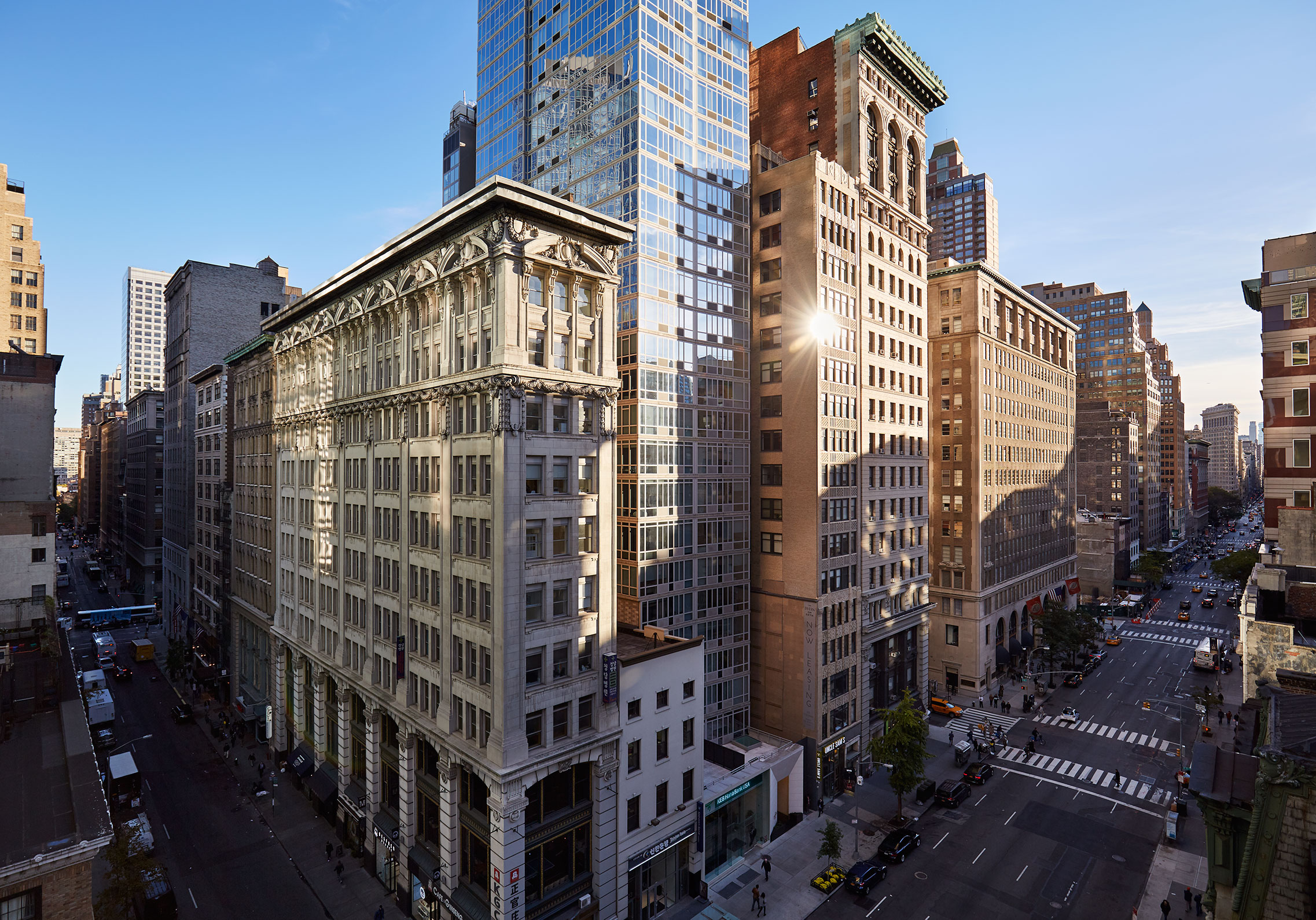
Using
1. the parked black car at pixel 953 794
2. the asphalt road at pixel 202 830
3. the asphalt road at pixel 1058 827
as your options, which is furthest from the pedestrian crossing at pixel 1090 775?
the asphalt road at pixel 202 830

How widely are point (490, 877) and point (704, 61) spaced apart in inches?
2431

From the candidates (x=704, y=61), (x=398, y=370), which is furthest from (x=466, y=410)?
(x=704, y=61)

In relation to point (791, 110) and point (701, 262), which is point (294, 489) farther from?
point (791, 110)

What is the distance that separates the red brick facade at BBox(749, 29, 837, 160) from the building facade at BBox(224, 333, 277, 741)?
57568mm

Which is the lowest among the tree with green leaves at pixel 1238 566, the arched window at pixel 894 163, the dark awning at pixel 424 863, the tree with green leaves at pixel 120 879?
the dark awning at pixel 424 863

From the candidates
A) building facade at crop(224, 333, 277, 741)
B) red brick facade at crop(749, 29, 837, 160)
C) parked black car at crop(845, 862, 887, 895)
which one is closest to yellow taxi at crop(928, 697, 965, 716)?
parked black car at crop(845, 862, 887, 895)

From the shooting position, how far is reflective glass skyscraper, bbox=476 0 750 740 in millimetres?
49094

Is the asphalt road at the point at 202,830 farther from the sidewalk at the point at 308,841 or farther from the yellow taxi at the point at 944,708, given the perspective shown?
the yellow taxi at the point at 944,708

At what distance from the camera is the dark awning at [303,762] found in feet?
172

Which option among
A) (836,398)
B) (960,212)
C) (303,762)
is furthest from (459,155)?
(960,212)

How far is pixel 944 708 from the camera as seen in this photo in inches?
2776

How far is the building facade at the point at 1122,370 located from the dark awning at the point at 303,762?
180 metres

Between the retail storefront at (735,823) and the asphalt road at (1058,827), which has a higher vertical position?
the retail storefront at (735,823)

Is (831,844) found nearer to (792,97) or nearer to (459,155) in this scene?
(792,97)
